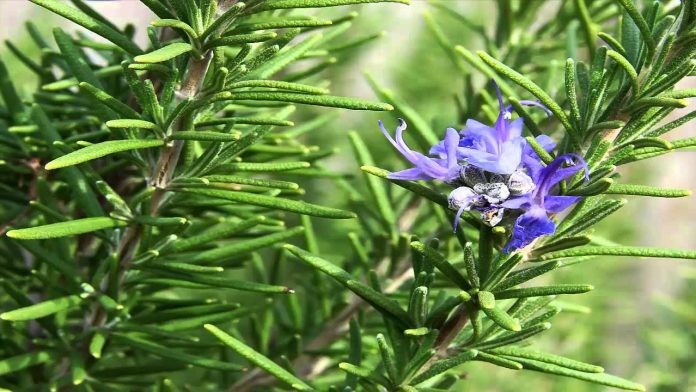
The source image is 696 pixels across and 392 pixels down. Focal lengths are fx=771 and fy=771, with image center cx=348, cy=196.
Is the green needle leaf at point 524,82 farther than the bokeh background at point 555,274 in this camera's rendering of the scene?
No

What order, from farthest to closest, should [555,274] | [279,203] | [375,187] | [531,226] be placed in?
[555,274] < [375,187] < [279,203] < [531,226]

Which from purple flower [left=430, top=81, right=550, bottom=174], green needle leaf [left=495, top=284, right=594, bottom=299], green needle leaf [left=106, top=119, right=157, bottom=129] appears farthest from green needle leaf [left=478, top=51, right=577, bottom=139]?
green needle leaf [left=106, top=119, right=157, bottom=129]

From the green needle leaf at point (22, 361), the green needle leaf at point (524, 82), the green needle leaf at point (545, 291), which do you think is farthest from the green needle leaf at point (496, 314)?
the green needle leaf at point (22, 361)

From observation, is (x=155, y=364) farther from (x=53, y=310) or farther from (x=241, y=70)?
(x=241, y=70)

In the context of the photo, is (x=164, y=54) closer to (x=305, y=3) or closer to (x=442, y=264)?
(x=305, y=3)

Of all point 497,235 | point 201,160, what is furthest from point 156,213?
point 497,235

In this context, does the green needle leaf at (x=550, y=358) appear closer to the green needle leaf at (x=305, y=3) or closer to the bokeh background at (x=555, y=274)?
the green needle leaf at (x=305, y=3)

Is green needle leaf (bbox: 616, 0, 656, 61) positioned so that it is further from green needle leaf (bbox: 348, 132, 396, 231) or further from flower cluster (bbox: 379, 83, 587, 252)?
green needle leaf (bbox: 348, 132, 396, 231)

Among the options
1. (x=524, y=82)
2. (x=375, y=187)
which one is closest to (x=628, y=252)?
(x=524, y=82)
